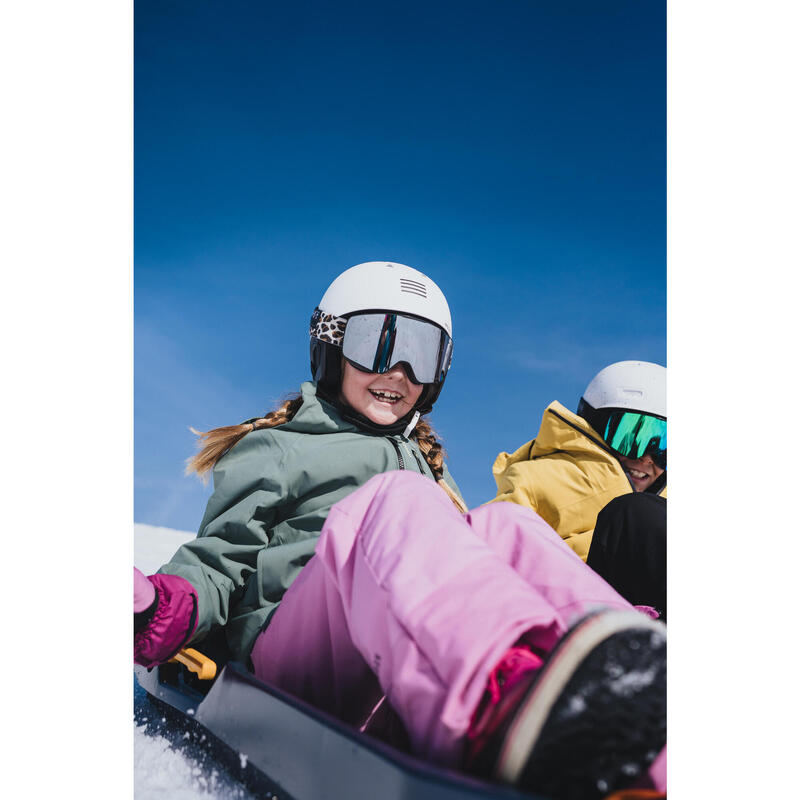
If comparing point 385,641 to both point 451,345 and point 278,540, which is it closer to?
point 278,540

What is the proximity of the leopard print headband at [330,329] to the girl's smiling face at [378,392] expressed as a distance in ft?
0.29

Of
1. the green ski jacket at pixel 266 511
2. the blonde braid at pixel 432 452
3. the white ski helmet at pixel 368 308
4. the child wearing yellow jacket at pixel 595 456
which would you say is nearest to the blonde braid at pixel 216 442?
the green ski jacket at pixel 266 511

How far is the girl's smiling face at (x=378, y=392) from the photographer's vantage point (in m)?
1.87

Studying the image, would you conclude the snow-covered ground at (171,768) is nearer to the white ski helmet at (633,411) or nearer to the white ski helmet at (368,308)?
the white ski helmet at (368,308)

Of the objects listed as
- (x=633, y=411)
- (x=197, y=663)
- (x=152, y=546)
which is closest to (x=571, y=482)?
(x=633, y=411)

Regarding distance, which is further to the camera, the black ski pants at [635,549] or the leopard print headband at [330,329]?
the leopard print headband at [330,329]

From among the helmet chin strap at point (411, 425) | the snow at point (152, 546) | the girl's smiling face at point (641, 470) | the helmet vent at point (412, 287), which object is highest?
the helmet vent at point (412, 287)

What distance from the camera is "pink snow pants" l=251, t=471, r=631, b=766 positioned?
694mm

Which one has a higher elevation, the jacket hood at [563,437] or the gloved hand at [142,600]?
the jacket hood at [563,437]

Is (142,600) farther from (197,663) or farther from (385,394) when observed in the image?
(385,394)
